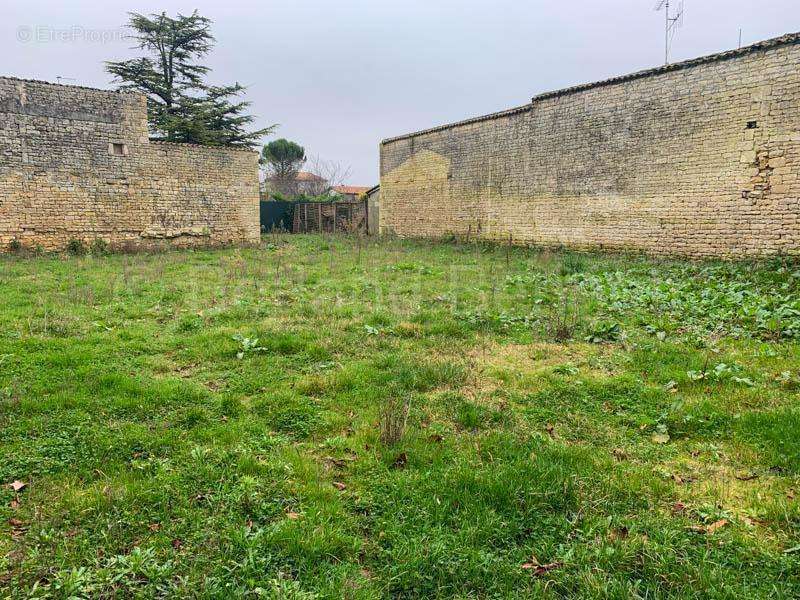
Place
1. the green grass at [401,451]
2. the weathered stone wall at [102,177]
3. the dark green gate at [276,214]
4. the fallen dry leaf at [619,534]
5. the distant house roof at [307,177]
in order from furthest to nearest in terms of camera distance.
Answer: the distant house roof at [307,177] → the dark green gate at [276,214] → the weathered stone wall at [102,177] → the fallen dry leaf at [619,534] → the green grass at [401,451]

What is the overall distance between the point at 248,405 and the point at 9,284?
22.8ft

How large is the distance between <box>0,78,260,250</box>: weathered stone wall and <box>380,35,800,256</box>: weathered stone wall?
8569mm

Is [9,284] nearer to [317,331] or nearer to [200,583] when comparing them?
[317,331]

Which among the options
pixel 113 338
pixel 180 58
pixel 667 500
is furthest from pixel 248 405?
pixel 180 58

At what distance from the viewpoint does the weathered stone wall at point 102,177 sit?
508 inches

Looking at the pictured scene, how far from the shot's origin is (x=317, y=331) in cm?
585

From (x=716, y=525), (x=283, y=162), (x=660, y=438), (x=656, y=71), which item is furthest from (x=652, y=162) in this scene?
(x=283, y=162)

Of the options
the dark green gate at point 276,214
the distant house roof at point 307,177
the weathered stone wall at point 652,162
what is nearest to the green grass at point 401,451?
the weathered stone wall at point 652,162

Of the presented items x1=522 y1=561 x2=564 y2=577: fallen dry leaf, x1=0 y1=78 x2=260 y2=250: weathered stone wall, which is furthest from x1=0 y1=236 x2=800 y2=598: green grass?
x1=0 y1=78 x2=260 y2=250: weathered stone wall

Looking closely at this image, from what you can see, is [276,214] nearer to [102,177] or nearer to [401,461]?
[102,177]

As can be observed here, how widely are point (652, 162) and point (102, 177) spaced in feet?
49.0

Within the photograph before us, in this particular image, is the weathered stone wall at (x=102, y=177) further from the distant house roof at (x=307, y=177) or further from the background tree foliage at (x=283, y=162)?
the distant house roof at (x=307, y=177)

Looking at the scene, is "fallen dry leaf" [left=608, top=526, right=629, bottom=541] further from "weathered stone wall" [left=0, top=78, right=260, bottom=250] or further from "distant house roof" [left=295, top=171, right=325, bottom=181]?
"distant house roof" [left=295, top=171, right=325, bottom=181]

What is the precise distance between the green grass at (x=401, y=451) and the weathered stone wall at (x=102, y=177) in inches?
326
